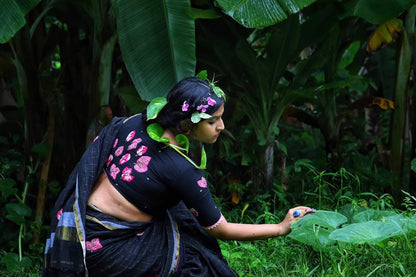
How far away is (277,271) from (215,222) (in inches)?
34.2

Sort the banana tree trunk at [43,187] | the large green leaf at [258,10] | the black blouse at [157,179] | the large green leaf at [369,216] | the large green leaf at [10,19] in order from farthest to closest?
the banana tree trunk at [43,187], the large green leaf at [10,19], the large green leaf at [258,10], the large green leaf at [369,216], the black blouse at [157,179]

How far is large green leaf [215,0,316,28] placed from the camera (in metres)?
3.18

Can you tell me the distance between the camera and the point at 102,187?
2402 millimetres

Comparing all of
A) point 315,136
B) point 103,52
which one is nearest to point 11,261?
point 103,52

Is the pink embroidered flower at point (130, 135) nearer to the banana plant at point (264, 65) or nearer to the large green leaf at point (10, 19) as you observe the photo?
the large green leaf at point (10, 19)

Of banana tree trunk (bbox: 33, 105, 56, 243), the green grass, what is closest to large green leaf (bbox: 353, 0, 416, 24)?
the green grass

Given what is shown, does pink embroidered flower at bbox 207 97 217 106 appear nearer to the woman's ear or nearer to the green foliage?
the woman's ear

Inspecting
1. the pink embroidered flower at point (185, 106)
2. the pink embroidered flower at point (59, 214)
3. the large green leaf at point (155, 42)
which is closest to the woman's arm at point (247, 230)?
the pink embroidered flower at point (185, 106)

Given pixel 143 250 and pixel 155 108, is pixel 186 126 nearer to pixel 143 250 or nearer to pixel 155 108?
pixel 155 108

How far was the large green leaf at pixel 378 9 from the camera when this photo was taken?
12.0 ft

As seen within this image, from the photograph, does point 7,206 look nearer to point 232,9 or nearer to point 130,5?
point 130,5

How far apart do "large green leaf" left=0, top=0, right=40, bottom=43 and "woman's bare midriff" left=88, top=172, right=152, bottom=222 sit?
132 centimetres

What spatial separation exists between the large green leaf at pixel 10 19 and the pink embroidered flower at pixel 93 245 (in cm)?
145

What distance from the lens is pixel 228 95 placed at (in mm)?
4355
